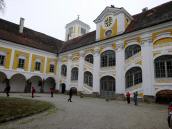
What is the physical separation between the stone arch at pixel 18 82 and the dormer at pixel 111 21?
16.0 m

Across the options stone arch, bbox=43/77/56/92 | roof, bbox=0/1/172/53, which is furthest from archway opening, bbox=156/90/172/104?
stone arch, bbox=43/77/56/92

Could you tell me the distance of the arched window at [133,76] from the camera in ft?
62.8

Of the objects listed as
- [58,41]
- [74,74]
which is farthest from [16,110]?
[58,41]

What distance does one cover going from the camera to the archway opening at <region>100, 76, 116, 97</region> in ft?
71.8

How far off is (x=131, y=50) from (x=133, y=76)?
3.56 m

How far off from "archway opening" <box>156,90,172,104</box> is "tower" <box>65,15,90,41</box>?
40001mm

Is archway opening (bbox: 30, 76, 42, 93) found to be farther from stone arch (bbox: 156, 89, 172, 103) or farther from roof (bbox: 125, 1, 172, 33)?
stone arch (bbox: 156, 89, 172, 103)

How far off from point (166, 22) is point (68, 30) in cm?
4246

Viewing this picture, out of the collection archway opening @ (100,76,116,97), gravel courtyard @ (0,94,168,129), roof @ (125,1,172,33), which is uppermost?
roof @ (125,1,172,33)

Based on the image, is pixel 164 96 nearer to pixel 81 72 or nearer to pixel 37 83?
pixel 81 72

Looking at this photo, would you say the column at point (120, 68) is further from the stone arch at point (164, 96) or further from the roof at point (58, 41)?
the stone arch at point (164, 96)

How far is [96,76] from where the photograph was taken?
2375cm

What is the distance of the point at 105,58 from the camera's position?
23547mm

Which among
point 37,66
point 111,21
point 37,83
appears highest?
point 111,21
